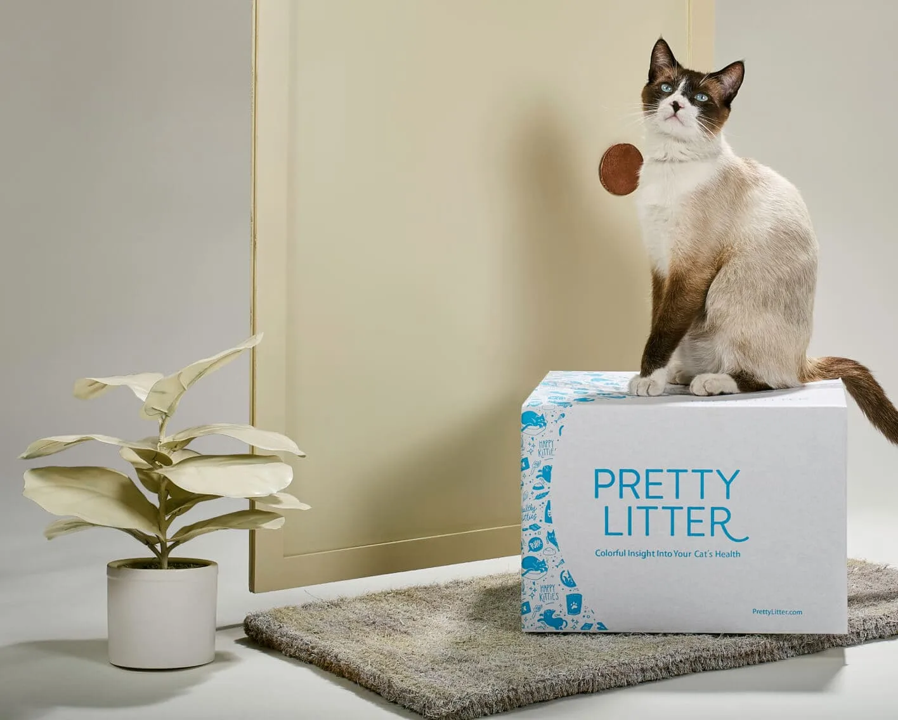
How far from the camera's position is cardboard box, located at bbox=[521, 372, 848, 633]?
1779 millimetres

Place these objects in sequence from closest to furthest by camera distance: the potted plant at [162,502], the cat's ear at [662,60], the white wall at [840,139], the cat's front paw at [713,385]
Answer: the potted plant at [162,502], the cat's front paw at [713,385], the cat's ear at [662,60], the white wall at [840,139]

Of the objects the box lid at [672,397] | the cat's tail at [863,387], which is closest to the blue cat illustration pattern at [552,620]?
the box lid at [672,397]

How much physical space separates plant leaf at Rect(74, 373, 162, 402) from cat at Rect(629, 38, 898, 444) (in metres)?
0.83

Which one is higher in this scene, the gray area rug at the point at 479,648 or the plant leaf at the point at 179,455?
the plant leaf at the point at 179,455

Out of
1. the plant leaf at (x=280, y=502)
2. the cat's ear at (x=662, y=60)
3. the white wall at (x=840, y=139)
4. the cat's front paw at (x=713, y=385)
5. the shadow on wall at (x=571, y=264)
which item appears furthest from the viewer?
the white wall at (x=840, y=139)

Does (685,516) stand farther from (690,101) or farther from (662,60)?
(662,60)

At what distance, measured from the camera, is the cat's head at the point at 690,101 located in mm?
2014

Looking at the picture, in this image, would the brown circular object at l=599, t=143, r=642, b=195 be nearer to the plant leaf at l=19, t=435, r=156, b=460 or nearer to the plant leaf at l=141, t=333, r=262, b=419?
the plant leaf at l=141, t=333, r=262, b=419

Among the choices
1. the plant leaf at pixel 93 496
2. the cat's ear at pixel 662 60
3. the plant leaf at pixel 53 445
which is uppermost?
the cat's ear at pixel 662 60

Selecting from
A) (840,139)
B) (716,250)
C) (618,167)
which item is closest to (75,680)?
(716,250)

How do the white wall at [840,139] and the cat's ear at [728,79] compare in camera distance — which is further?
the white wall at [840,139]

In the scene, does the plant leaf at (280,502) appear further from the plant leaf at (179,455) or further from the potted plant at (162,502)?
the plant leaf at (179,455)

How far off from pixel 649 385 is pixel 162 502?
85cm

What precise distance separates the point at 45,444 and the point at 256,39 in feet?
2.70
